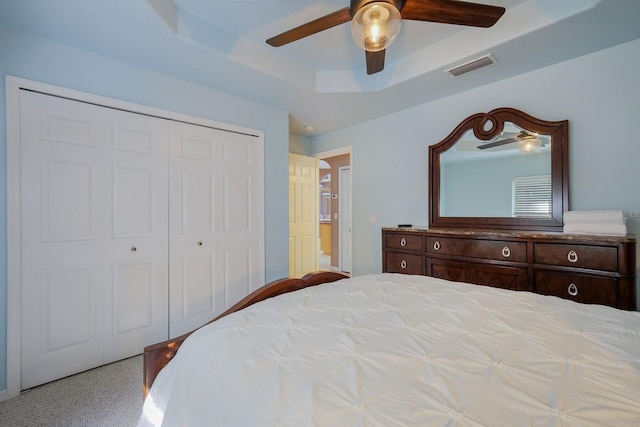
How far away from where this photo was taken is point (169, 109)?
2557 millimetres

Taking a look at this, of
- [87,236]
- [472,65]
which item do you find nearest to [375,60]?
[472,65]

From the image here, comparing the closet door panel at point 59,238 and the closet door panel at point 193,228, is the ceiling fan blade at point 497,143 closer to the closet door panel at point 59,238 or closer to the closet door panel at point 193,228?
the closet door panel at point 193,228

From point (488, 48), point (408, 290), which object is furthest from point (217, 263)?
point (488, 48)

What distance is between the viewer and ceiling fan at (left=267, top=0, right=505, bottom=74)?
138 centimetres

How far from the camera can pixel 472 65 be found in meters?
2.34

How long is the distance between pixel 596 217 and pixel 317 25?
86.0 inches

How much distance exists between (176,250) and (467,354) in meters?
2.48

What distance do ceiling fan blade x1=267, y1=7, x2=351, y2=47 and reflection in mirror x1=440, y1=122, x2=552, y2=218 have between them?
1.94 m

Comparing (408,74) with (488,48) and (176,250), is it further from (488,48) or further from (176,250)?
(176,250)

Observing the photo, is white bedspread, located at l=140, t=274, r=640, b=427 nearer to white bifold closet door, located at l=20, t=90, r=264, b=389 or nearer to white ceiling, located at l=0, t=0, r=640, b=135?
white bifold closet door, located at l=20, t=90, r=264, b=389

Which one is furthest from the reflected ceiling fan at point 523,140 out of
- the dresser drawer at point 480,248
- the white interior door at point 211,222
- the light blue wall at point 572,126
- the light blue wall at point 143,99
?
the white interior door at point 211,222

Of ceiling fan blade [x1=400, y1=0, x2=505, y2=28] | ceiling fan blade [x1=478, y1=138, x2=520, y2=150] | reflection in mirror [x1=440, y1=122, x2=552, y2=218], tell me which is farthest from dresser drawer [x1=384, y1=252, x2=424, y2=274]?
ceiling fan blade [x1=400, y1=0, x2=505, y2=28]

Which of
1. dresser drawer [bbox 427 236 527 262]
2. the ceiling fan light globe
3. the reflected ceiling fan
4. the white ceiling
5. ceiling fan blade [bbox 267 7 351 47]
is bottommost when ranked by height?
dresser drawer [bbox 427 236 527 262]

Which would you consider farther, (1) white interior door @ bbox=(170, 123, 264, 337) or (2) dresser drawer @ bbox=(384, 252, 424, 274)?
(2) dresser drawer @ bbox=(384, 252, 424, 274)
